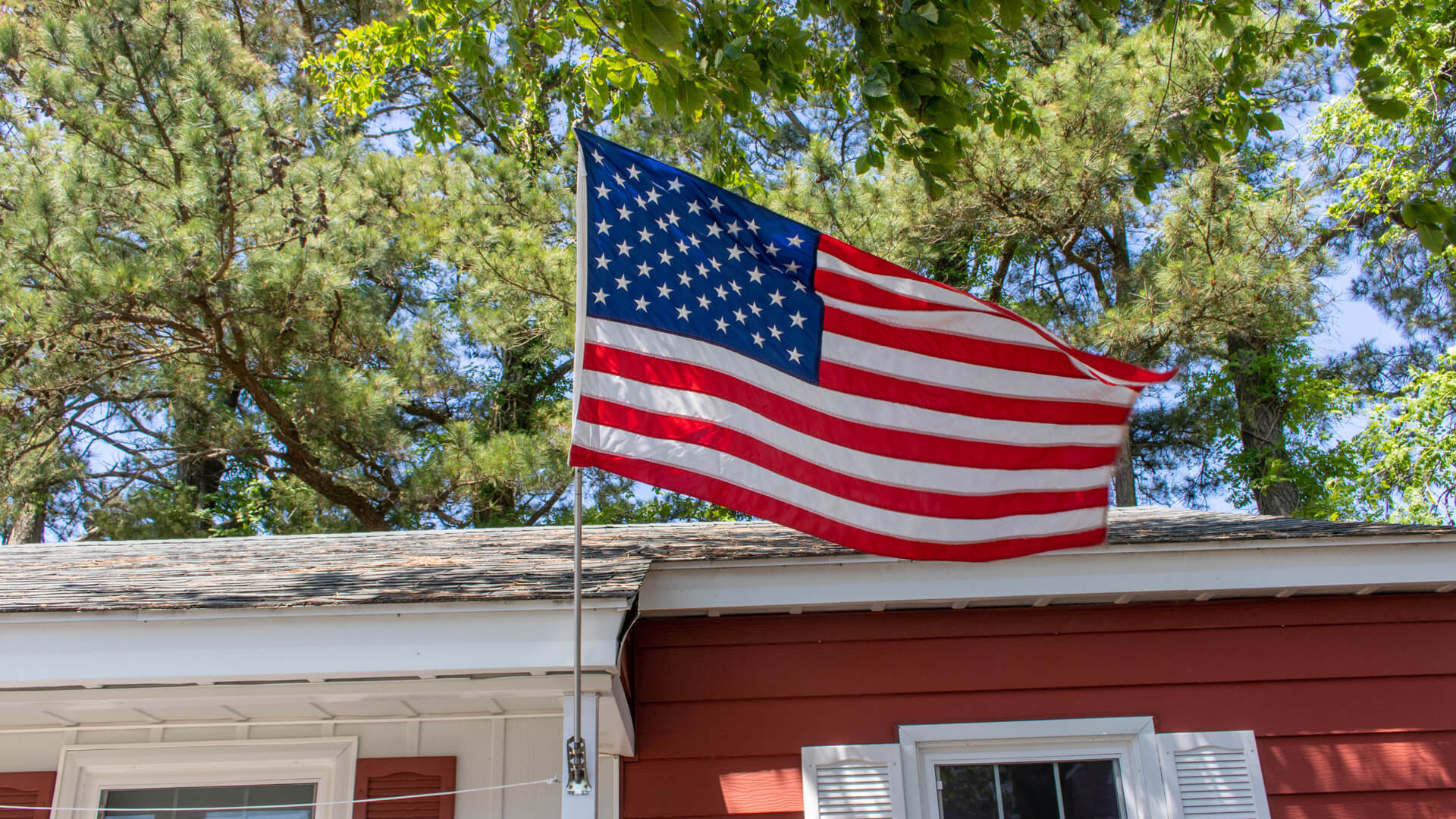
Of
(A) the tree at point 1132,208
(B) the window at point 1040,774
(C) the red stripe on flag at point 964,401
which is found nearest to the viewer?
(C) the red stripe on flag at point 964,401

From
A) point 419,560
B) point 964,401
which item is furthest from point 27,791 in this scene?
point 964,401

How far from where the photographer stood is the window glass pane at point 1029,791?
15.1ft

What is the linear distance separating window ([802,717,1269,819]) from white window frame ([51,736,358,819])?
2085 millimetres

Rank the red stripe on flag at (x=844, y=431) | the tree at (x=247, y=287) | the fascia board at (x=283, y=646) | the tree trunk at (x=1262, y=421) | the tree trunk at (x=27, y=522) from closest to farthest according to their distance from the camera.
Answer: the red stripe on flag at (x=844, y=431), the fascia board at (x=283, y=646), the tree at (x=247, y=287), the tree trunk at (x=27, y=522), the tree trunk at (x=1262, y=421)

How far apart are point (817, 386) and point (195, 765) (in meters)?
3.21

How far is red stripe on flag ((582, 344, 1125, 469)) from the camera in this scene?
144 inches

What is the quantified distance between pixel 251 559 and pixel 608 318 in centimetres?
287

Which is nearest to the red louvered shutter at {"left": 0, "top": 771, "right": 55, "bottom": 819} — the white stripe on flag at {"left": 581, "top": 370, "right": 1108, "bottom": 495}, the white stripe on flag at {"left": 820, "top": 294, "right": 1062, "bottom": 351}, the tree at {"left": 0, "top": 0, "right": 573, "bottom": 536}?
the white stripe on flag at {"left": 581, "top": 370, "right": 1108, "bottom": 495}

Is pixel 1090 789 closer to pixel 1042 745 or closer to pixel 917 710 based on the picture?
pixel 1042 745

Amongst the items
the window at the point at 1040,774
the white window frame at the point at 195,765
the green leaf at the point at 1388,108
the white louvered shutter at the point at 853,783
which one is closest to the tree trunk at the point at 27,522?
Result: the white window frame at the point at 195,765

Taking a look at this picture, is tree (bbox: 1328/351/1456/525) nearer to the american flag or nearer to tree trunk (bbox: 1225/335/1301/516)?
tree trunk (bbox: 1225/335/1301/516)

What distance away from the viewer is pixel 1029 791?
15.2 feet

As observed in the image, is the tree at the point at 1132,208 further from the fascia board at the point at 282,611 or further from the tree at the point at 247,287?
the fascia board at the point at 282,611

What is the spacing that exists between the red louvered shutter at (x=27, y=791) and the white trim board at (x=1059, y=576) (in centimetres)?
269
